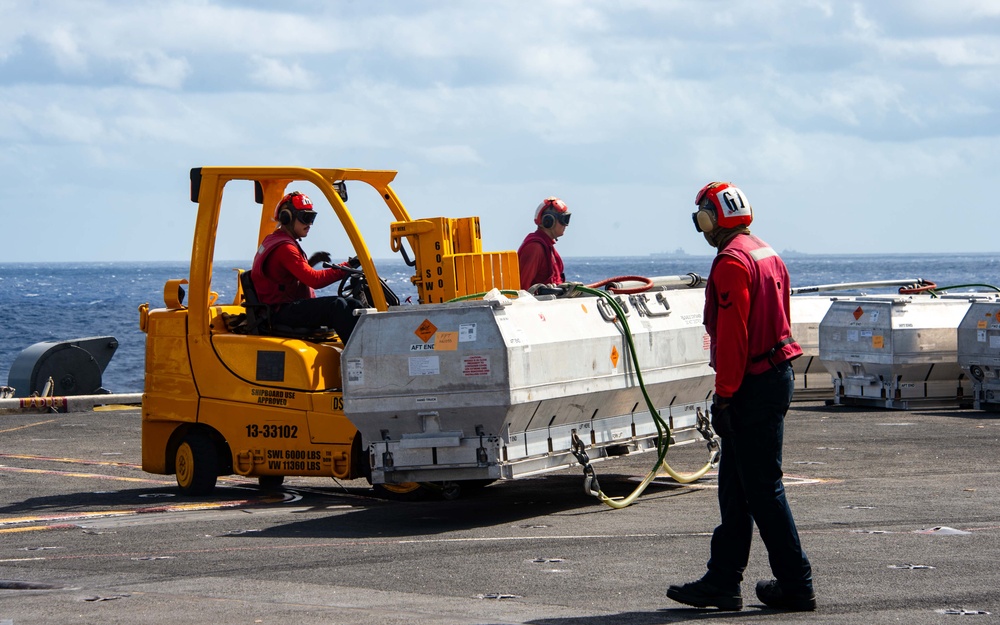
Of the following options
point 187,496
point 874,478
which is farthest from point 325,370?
point 874,478

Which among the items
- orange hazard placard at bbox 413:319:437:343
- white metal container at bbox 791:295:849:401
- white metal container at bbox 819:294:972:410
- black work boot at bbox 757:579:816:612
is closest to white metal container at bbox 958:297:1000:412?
white metal container at bbox 819:294:972:410

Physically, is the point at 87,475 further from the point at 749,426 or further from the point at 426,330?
the point at 749,426

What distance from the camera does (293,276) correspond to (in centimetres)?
1110

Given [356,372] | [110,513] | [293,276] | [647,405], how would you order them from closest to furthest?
1. [356,372]
2. [110,513]
3. [647,405]
4. [293,276]

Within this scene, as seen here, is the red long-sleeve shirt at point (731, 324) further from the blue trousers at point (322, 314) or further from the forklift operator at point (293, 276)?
the forklift operator at point (293, 276)

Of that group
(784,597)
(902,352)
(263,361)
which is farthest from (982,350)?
(784,597)

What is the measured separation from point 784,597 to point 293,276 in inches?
222

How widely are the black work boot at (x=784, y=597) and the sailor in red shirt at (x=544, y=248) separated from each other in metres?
6.25

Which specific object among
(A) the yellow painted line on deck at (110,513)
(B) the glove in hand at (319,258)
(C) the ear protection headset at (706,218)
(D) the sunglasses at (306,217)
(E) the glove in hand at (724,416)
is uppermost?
(D) the sunglasses at (306,217)

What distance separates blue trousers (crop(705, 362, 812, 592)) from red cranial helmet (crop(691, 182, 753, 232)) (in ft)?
2.56

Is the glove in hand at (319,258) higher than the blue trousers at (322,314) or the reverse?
higher

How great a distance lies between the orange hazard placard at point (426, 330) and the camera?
9297 millimetres

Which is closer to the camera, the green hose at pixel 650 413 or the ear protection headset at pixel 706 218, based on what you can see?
the ear protection headset at pixel 706 218

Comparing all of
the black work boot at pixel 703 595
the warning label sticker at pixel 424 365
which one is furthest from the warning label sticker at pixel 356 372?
the black work boot at pixel 703 595
